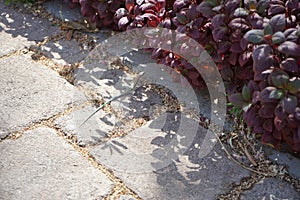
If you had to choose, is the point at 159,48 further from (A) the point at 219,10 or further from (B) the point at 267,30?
(B) the point at 267,30

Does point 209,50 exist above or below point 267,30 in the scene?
below

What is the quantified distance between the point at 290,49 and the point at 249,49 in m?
0.27

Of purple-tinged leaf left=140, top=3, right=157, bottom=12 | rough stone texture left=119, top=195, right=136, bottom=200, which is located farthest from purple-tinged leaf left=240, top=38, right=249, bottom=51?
rough stone texture left=119, top=195, right=136, bottom=200

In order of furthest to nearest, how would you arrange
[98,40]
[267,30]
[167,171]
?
[98,40]
[167,171]
[267,30]

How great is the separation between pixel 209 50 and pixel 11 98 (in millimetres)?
899

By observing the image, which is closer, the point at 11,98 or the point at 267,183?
the point at 267,183

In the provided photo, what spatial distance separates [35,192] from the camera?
7.02 feet

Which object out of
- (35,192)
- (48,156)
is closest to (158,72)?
(48,156)

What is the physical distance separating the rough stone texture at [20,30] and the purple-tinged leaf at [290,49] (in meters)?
1.42

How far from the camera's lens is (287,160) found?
2279mm

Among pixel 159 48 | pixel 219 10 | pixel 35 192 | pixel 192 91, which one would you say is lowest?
pixel 35 192

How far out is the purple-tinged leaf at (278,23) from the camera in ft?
6.86

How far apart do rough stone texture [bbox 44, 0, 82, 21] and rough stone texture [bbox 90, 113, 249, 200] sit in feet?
3.20

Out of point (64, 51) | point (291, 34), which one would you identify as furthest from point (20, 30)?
point (291, 34)
